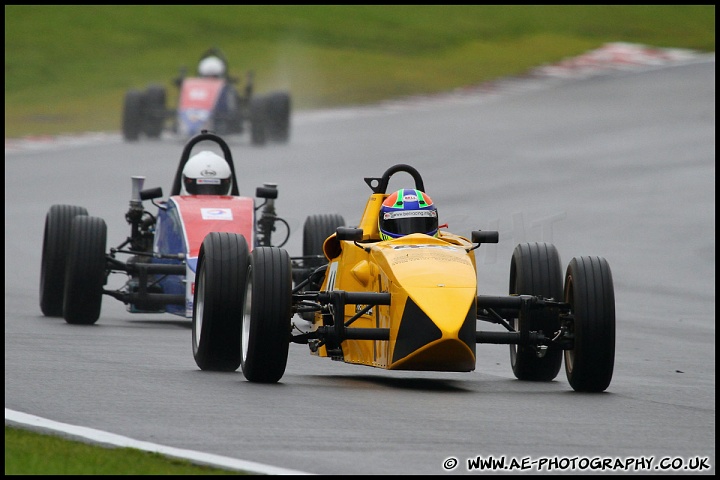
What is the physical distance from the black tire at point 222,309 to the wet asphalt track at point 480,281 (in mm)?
192

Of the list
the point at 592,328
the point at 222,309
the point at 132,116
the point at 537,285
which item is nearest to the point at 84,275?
the point at 222,309

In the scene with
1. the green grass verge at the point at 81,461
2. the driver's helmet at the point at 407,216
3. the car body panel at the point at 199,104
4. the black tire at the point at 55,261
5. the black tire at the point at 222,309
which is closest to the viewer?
the green grass verge at the point at 81,461

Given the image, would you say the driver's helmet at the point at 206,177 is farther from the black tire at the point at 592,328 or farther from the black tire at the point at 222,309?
the black tire at the point at 592,328

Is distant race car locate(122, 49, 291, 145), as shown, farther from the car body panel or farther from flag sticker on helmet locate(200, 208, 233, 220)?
flag sticker on helmet locate(200, 208, 233, 220)

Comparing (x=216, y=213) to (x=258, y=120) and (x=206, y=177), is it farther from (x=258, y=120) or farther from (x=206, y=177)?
(x=258, y=120)

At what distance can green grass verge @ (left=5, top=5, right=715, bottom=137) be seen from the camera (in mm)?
47728

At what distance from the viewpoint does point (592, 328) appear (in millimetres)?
10344

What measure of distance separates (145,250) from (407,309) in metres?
6.68

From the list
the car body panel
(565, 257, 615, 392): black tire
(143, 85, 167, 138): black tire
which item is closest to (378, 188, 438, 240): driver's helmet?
(565, 257, 615, 392): black tire

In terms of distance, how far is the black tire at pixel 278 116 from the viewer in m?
36.3

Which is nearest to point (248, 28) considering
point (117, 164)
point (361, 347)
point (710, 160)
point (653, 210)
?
point (117, 164)

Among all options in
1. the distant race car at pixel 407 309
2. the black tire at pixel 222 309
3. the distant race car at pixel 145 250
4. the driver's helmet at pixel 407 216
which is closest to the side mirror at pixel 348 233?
the distant race car at pixel 407 309

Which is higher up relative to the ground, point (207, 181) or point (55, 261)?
point (207, 181)

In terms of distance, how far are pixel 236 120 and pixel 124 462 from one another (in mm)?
29203
